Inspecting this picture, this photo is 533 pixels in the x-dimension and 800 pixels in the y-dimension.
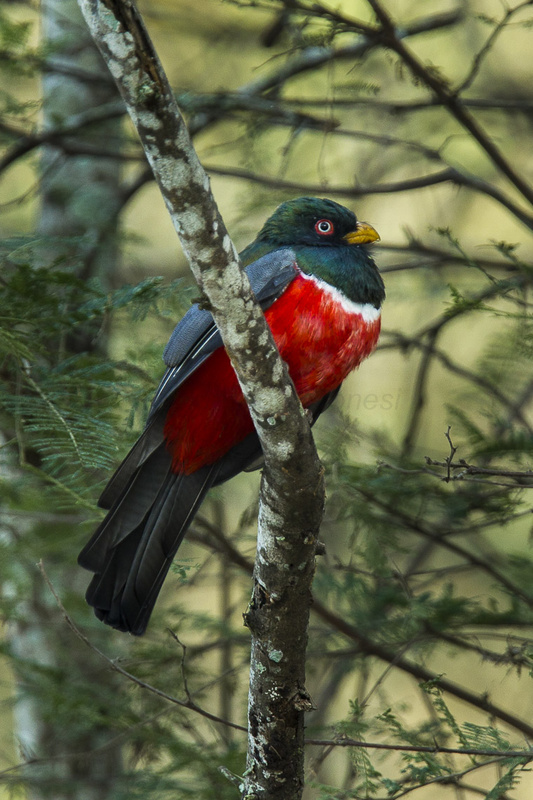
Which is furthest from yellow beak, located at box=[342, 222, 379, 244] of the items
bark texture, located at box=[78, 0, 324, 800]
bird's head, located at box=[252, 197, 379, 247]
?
bark texture, located at box=[78, 0, 324, 800]

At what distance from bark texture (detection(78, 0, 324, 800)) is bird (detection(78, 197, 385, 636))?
0.71 meters

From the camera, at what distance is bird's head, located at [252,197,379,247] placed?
367cm

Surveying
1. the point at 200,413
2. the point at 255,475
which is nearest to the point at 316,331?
the point at 200,413

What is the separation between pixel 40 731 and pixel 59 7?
4.23 meters

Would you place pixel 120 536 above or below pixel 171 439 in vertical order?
below

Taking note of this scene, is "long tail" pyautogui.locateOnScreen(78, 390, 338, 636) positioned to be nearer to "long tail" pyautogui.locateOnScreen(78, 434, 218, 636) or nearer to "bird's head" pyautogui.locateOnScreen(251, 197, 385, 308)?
"long tail" pyautogui.locateOnScreen(78, 434, 218, 636)

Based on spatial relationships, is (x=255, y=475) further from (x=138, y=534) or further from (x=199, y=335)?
(x=199, y=335)

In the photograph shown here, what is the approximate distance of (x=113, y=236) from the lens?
478 centimetres

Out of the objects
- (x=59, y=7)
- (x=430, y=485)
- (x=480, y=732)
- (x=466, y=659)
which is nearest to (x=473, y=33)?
(x=59, y=7)

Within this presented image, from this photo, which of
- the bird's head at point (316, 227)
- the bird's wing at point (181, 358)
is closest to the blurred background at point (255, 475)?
the bird's wing at point (181, 358)

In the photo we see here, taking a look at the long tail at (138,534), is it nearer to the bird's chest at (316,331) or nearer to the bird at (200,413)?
the bird at (200,413)

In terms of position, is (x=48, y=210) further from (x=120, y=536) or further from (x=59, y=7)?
(x=120, y=536)

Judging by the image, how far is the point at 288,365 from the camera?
3213mm

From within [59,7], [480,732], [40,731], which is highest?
[59,7]
